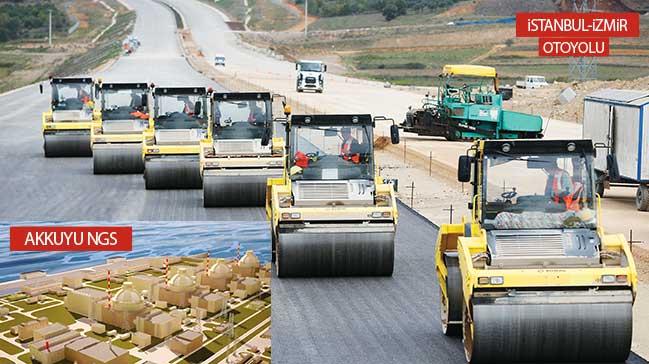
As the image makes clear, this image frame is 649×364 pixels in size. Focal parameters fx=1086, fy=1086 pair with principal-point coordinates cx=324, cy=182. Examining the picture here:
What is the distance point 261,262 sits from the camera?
31.8 feet

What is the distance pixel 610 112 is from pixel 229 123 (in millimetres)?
10399

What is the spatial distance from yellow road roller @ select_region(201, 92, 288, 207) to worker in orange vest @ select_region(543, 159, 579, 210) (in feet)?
41.0

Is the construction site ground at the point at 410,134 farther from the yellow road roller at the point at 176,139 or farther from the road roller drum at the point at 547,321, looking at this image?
the yellow road roller at the point at 176,139

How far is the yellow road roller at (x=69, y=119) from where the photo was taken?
35.6 m

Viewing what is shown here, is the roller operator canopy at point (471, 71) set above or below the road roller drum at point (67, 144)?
above

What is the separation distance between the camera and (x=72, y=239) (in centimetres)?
1023

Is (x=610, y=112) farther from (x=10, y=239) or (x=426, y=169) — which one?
(x=10, y=239)

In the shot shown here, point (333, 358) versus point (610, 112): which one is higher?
point (610, 112)

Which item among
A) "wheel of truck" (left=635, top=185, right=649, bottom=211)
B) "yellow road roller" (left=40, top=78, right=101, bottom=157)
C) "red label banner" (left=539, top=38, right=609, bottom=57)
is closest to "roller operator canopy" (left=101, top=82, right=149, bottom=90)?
"yellow road roller" (left=40, top=78, right=101, bottom=157)

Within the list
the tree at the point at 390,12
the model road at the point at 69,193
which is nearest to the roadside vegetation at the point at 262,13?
the tree at the point at 390,12

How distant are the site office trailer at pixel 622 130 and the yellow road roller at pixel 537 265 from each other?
45.9 ft

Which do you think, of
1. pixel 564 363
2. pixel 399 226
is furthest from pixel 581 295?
pixel 399 226

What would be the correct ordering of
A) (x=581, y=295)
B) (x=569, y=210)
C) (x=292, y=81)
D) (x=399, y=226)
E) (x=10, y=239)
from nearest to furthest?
1. (x=10, y=239)
2. (x=581, y=295)
3. (x=569, y=210)
4. (x=399, y=226)
5. (x=292, y=81)

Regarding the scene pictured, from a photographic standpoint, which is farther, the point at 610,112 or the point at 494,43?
the point at 494,43
